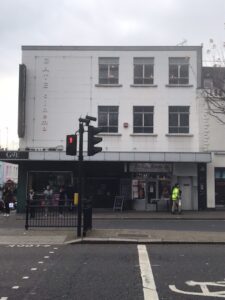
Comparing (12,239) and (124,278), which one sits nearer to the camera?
(124,278)

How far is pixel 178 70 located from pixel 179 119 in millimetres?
3198

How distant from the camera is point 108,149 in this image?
30375 mm

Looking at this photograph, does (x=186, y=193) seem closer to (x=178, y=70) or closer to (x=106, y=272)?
(x=178, y=70)

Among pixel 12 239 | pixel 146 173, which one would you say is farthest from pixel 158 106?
pixel 12 239

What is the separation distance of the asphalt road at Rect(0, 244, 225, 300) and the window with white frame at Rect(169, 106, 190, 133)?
18.0 m

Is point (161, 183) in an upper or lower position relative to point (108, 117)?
lower

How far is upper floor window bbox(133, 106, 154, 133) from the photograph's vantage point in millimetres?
30641

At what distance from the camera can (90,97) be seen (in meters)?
30.8

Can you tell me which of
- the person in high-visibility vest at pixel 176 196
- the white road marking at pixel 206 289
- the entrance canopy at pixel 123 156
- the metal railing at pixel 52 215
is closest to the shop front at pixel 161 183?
the entrance canopy at pixel 123 156

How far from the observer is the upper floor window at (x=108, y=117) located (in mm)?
30609

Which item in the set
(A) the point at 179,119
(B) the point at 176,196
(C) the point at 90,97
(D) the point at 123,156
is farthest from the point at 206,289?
(C) the point at 90,97

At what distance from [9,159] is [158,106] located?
980 centimetres

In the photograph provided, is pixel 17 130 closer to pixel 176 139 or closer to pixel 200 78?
pixel 176 139

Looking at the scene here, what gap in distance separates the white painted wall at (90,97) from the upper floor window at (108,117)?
0.32m
